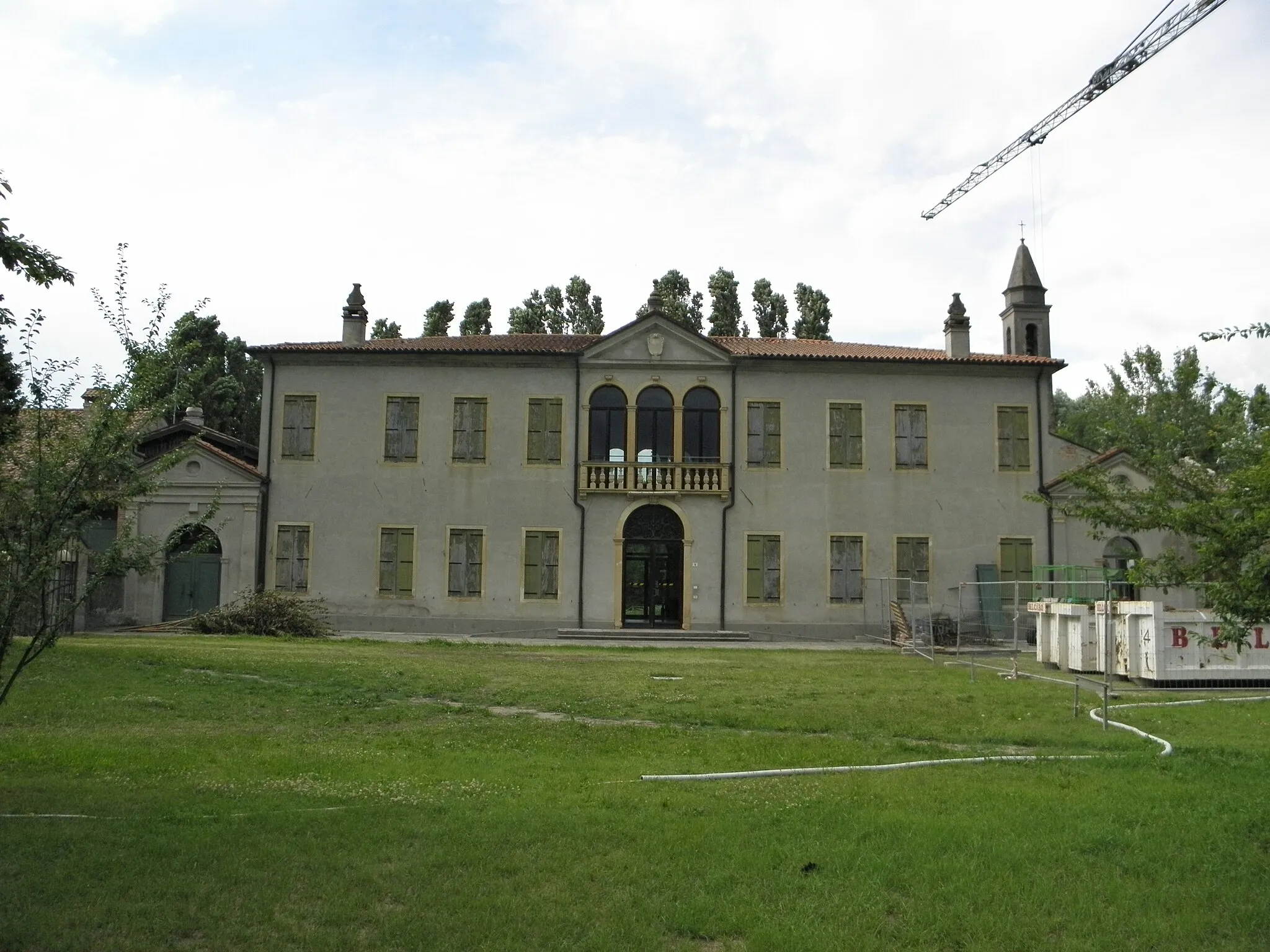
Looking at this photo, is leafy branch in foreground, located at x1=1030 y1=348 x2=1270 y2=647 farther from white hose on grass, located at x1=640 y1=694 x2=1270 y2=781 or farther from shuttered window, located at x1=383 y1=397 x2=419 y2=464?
shuttered window, located at x1=383 y1=397 x2=419 y2=464

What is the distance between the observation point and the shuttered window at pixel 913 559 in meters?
31.3

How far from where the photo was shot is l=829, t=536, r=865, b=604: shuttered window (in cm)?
3131

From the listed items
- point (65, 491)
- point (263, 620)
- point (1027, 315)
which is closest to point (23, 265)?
point (65, 491)

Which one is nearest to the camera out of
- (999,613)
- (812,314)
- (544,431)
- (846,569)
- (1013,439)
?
(999,613)

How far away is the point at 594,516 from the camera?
31484 mm

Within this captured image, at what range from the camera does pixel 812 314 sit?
55656 mm

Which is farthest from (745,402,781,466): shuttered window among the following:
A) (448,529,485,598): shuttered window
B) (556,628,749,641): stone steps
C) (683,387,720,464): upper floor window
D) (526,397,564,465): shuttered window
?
(448,529,485,598): shuttered window

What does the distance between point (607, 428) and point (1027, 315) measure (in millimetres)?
14581

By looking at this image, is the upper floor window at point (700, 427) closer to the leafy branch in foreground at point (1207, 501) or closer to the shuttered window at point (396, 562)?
the shuttered window at point (396, 562)

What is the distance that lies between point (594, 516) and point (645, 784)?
22.8 m

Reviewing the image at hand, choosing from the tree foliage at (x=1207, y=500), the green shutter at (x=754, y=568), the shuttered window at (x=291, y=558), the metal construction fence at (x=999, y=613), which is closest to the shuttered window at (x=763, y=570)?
the green shutter at (x=754, y=568)

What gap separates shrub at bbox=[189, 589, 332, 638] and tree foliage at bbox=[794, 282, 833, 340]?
33.0 meters

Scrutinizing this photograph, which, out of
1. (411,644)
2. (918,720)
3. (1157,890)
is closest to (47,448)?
(1157,890)

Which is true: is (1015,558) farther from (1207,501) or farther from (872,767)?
(1207,501)
